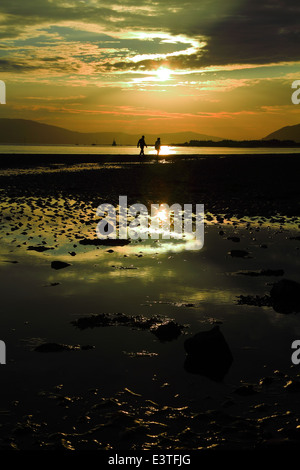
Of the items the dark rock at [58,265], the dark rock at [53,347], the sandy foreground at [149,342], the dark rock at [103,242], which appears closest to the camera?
the sandy foreground at [149,342]

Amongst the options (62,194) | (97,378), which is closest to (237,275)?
(97,378)

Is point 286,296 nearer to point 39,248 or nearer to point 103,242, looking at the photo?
point 103,242

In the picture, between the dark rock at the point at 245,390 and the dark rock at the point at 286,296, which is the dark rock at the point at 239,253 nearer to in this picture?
the dark rock at the point at 286,296

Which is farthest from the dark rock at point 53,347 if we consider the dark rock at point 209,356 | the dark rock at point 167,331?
the dark rock at point 209,356

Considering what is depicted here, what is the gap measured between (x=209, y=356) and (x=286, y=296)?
3.69 metres

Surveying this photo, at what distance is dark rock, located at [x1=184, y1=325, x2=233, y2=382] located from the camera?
7.63m

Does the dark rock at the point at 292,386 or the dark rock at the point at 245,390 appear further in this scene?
the dark rock at the point at 292,386

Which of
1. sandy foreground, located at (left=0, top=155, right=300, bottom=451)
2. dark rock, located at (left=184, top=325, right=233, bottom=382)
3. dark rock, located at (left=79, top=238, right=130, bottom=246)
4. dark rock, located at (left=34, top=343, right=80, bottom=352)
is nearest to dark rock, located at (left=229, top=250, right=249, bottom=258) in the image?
sandy foreground, located at (left=0, top=155, right=300, bottom=451)

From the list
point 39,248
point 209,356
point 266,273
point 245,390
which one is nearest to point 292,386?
point 245,390

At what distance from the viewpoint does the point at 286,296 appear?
1077 cm

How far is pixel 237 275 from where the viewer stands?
13.2 meters

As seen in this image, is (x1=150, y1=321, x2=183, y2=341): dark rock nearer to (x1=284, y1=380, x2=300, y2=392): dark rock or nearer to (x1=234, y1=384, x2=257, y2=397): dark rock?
(x1=234, y1=384, x2=257, y2=397): dark rock

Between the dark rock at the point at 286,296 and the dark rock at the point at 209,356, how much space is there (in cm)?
303

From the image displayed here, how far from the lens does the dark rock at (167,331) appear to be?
28.9 ft
